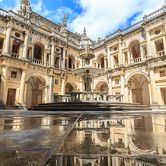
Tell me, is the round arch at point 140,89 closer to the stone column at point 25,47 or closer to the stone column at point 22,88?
the stone column at point 22,88

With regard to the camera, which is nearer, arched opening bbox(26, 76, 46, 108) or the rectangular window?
the rectangular window

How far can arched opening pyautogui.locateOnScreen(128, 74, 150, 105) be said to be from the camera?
19.1 m

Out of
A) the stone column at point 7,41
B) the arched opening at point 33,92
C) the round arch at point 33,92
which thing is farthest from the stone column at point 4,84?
the arched opening at point 33,92

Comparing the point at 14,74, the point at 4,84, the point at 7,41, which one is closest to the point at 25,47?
the point at 7,41

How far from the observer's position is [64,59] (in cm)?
2016

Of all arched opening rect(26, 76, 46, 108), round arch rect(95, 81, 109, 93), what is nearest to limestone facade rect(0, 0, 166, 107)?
arched opening rect(26, 76, 46, 108)

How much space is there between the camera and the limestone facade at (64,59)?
14.4m

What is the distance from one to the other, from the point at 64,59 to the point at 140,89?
39.3 ft

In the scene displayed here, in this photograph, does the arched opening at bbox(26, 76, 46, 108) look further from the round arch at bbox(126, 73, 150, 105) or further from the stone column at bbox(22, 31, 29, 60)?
the round arch at bbox(126, 73, 150, 105)

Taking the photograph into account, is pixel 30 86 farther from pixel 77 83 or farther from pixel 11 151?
pixel 11 151

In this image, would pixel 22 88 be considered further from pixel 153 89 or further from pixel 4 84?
pixel 153 89

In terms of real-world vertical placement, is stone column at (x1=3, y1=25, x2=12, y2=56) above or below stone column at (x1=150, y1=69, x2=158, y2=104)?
above

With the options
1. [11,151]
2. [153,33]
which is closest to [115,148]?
[11,151]

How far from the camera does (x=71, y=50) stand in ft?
72.2
